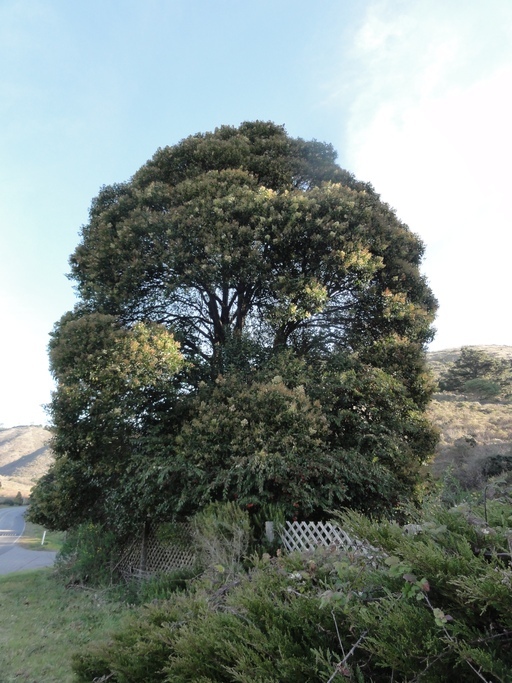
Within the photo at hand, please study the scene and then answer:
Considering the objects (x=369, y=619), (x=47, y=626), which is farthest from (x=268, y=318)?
(x=369, y=619)

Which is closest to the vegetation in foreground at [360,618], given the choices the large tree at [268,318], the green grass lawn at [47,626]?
the green grass lawn at [47,626]

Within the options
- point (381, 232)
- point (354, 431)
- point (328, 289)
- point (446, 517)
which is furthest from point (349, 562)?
point (381, 232)

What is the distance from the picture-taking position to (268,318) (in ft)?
30.0

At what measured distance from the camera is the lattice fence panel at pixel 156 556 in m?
7.83

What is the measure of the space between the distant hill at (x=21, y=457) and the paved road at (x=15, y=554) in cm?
2493

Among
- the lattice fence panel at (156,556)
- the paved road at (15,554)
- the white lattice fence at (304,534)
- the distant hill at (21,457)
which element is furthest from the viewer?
the distant hill at (21,457)

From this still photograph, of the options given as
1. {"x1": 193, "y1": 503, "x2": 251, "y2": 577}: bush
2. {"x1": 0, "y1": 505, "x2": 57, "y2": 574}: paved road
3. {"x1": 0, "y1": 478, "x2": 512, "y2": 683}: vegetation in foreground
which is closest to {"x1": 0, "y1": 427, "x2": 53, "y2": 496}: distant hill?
{"x1": 0, "y1": 505, "x2": 57, "y2": 574}: paved road

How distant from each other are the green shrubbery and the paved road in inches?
344

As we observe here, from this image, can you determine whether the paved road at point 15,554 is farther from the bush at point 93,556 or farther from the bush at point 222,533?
the bush at point 222,533

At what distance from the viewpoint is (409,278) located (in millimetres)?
10219

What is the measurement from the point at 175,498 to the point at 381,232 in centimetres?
716

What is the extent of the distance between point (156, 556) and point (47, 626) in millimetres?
2658

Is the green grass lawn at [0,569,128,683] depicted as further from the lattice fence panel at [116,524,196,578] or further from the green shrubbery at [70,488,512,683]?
the green shrubbery at [70,488,512,683]

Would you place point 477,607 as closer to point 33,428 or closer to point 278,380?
point 278,380
